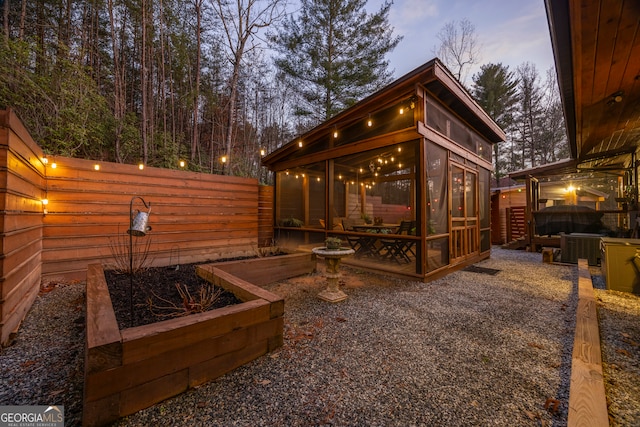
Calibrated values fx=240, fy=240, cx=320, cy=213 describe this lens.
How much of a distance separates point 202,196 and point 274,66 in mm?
7296

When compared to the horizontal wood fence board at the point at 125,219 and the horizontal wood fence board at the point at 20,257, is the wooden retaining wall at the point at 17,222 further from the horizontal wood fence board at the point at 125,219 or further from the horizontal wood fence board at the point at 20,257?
the horizontal wood fence board at the point at 125,219

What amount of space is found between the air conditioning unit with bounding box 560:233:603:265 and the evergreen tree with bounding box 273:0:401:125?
7985mm

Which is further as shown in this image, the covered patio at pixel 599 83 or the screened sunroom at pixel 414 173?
the screened sunroom at pixel 414 173

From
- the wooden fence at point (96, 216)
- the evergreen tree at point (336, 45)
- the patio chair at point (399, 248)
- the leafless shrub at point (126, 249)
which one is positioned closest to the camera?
the wooden fence at point (96, 216)

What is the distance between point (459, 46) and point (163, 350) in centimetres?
1558

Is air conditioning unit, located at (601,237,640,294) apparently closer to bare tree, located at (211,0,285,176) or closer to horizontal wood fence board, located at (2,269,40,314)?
horizontal wood fence board, located at (2,269,40,314)

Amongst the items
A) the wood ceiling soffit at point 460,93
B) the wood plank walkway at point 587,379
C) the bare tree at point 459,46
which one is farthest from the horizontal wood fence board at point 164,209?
the bare tree at point 459,46

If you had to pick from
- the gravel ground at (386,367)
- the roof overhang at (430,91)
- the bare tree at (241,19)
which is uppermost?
the bare tree at (241,19)

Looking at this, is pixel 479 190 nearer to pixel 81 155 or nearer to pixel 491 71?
pixel 81 155

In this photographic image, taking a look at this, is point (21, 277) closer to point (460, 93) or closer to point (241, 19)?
point (460, 93)

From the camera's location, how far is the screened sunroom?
4059mm

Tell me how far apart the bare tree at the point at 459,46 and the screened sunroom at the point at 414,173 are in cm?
770

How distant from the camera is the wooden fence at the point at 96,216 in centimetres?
220

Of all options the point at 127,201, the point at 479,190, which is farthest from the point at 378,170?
the point at 127,201
